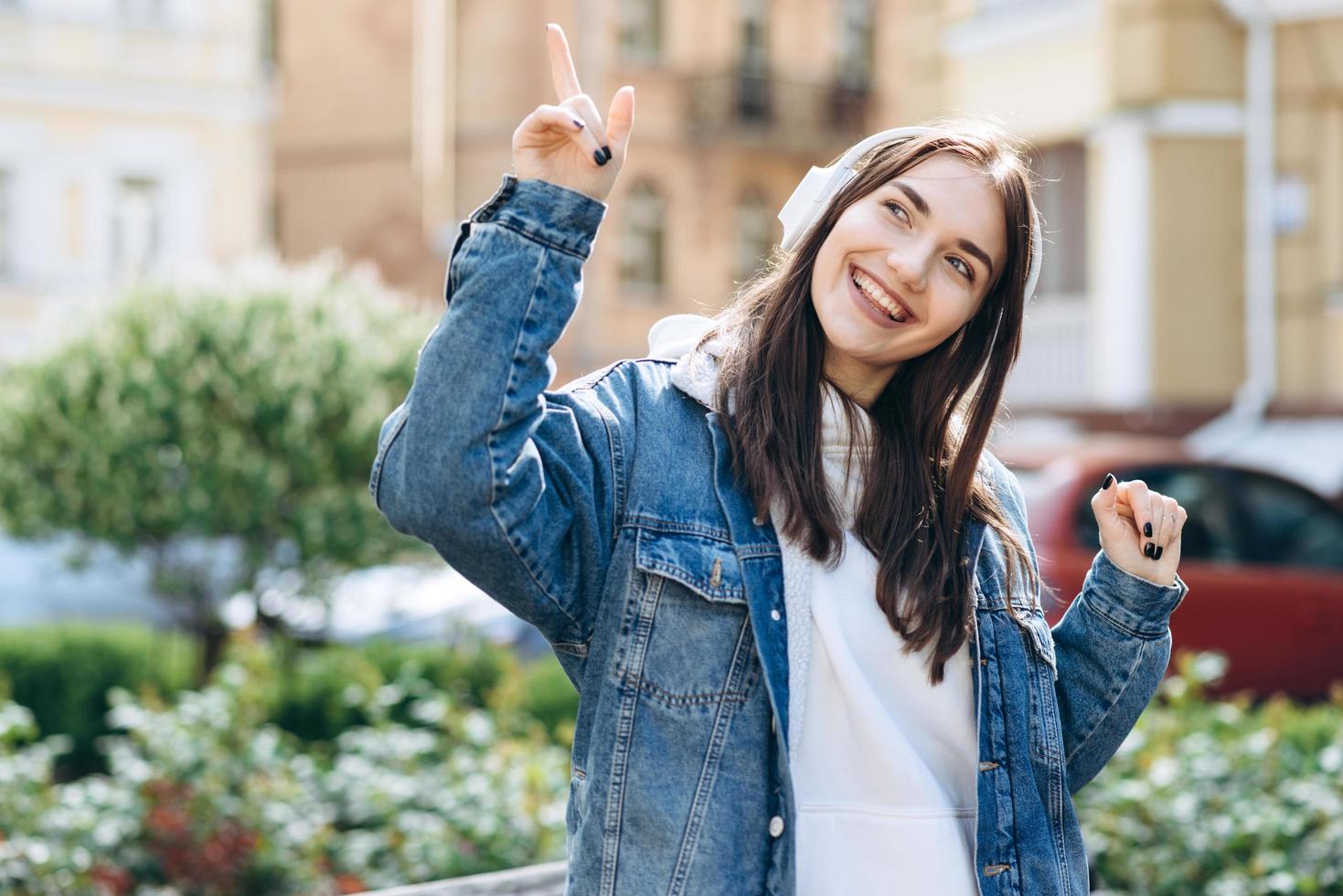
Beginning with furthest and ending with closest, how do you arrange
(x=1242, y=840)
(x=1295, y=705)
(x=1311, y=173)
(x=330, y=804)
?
(x=1311, y=173) → (x=1295, y=705) → (x=330, y=804) → (x=1242, y=840)

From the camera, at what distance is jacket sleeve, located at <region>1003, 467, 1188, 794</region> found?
243cm

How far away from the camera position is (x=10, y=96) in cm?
2345

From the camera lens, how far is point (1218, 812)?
467 centimetres

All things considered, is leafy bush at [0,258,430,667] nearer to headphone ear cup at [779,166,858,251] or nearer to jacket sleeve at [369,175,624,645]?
headphone ear cup at [779,166,858,251]

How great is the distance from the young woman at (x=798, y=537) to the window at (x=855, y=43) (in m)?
27.2

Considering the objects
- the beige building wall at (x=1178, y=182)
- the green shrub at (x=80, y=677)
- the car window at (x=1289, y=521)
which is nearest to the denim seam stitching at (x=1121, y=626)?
the green shrub at (x=80, y=677)

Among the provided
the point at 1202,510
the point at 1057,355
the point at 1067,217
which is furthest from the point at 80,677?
the point at 1067,217

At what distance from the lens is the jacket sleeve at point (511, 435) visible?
1.89 meters

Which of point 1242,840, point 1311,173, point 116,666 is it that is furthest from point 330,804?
point 1311,173

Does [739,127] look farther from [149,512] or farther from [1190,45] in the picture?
[149,512]

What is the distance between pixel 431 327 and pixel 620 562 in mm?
7492

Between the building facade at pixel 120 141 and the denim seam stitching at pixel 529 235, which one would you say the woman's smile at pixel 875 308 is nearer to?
the denim seam stitching at pixel 529 235

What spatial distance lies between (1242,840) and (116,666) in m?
5.33

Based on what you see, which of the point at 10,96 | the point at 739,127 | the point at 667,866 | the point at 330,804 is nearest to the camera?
the point at 667,866
